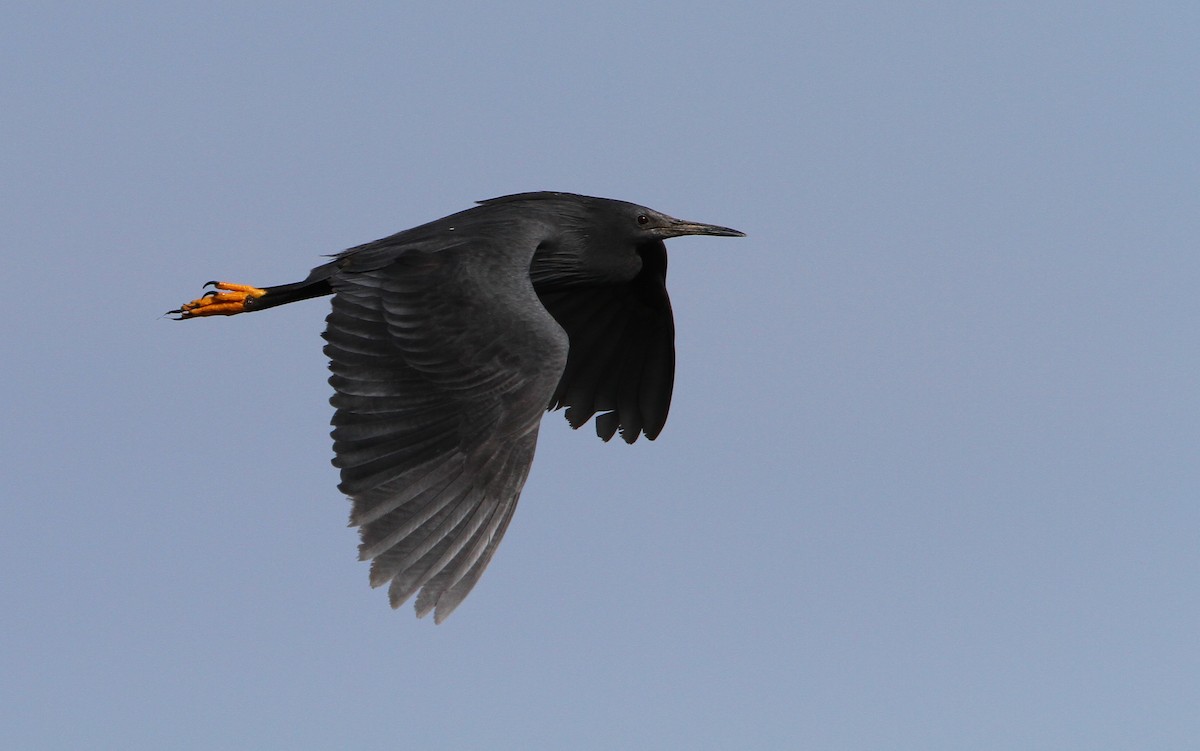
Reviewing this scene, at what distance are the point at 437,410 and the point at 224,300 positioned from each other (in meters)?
2.89

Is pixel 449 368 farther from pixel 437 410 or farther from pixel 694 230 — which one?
pixel 694 230

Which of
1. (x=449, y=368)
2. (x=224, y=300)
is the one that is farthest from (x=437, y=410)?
(x=224, y=300)

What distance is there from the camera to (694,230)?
31.1 feet

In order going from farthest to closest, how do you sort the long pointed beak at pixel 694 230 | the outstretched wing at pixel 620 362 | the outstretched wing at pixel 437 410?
the outstretched wing at pixel 620 362, the long pointed beak at pixel 694 230, the outstretched wing at pixel 437 410

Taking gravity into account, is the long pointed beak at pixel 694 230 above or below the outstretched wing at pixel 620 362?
above

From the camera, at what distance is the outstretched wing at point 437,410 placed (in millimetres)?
6680

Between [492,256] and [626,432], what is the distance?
2.51 metres

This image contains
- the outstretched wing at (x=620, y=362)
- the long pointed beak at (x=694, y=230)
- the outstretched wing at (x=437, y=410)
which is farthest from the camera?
the outstretched wing at (x=620, y=362)

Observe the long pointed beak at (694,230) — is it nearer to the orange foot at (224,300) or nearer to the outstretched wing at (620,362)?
the outstretched wing at (620,362)

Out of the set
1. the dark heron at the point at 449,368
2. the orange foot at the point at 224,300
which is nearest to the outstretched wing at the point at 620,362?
the dark heron at the point at 449,368

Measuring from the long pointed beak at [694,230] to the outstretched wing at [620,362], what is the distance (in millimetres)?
597

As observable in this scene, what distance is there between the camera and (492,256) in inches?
307

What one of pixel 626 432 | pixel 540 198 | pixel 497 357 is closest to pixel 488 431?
pixel 497 357

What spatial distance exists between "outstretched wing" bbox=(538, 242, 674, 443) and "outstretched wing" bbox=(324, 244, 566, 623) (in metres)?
2.32
